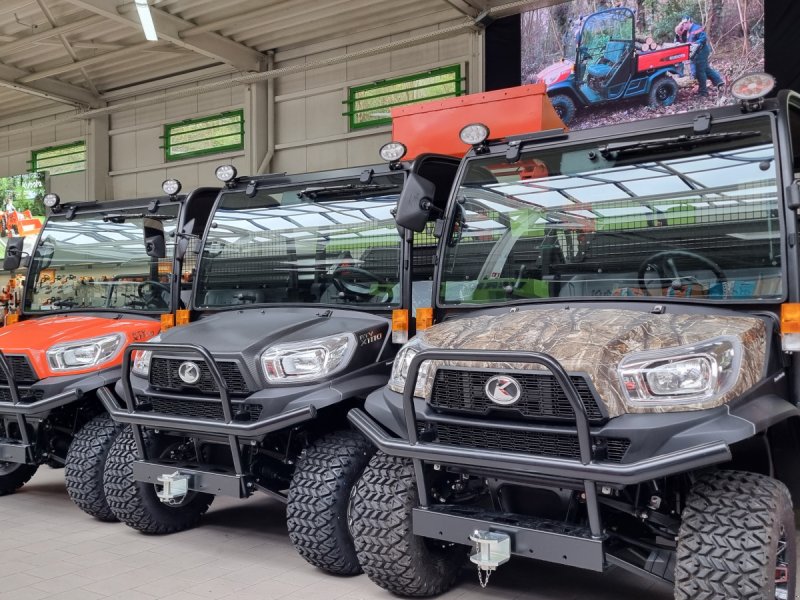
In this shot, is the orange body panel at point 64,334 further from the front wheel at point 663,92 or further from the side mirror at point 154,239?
the front wheel at point 663,92

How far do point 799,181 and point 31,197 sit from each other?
16.8m

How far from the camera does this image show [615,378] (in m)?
3.11

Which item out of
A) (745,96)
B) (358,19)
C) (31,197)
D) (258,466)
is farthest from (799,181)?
(31,197)

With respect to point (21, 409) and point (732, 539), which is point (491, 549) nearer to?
point (732, 539)

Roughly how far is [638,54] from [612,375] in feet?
23.9

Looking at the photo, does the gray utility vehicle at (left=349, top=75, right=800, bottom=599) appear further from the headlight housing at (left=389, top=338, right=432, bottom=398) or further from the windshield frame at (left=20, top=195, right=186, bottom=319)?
the windshield frame at (left=20, top=195, right=186, bottom=319)

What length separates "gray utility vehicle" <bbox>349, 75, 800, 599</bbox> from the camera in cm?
300

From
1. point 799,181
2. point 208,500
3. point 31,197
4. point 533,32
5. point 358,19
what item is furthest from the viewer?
point 31,197

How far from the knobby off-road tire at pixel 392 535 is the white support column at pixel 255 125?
34.1ft

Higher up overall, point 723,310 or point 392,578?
point 723,310

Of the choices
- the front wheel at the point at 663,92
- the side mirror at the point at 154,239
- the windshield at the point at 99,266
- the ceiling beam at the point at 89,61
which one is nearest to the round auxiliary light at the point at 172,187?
the windshield at the point at 99,266

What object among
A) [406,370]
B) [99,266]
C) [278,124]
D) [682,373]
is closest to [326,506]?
[406,370]

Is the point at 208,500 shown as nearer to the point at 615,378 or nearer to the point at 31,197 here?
the point at 615,378

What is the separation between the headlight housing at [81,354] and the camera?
17.5 ft
